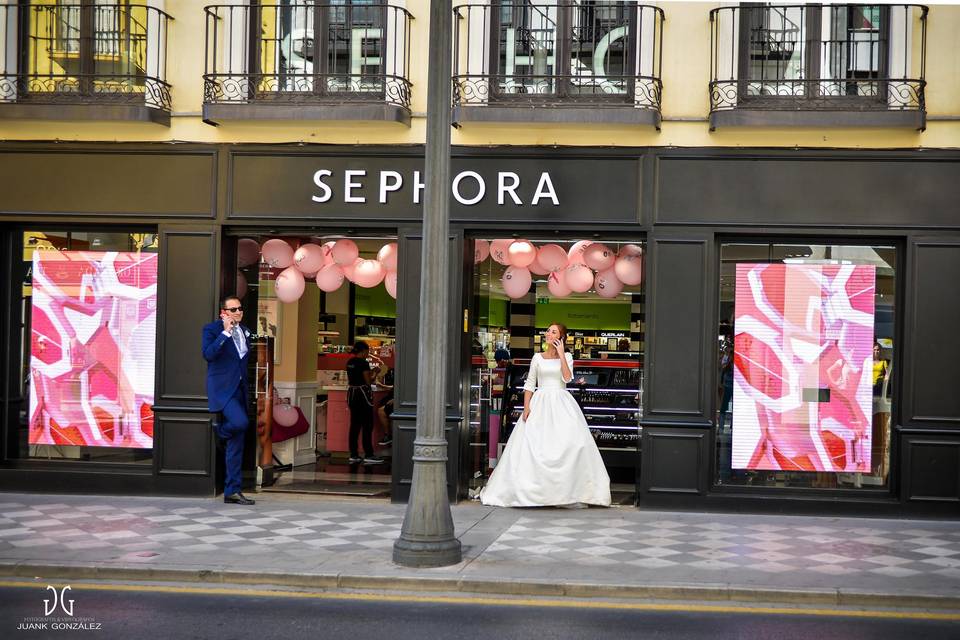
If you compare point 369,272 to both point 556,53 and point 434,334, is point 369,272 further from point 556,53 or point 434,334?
point 434,334

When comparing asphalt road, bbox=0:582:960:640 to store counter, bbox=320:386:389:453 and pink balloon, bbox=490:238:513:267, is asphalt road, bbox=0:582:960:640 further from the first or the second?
store counter, bbox=320:386:389:453

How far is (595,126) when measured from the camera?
37.9 ft

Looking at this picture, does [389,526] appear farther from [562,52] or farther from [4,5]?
[4,5]

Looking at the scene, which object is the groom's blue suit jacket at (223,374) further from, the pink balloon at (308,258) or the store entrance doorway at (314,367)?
the pink balloon at (308,258)

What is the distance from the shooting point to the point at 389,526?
10500 mm

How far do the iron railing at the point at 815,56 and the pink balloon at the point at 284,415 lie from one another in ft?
22.4


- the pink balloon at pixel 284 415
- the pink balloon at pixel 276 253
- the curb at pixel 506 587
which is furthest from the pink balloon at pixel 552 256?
the curb at pixel 506 587

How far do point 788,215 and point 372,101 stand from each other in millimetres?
4791

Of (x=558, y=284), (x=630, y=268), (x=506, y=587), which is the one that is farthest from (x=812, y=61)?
(x=506, y=587)

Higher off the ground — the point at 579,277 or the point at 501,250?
the point at 501,250

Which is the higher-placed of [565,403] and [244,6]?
[244,6]

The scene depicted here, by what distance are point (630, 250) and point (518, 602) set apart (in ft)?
19.5

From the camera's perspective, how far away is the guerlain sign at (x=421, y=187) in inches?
464

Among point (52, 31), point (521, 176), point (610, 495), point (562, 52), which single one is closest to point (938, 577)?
point (610, 495)
